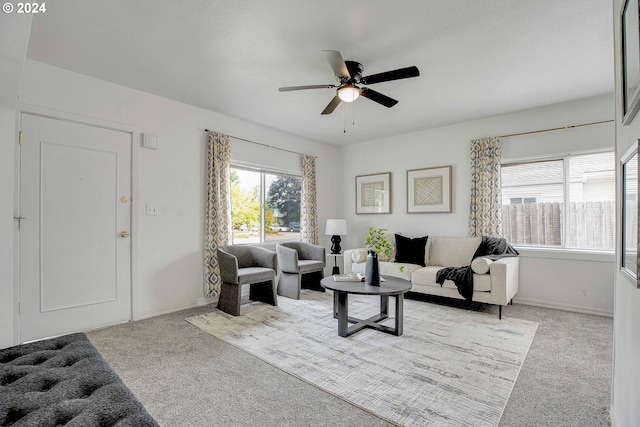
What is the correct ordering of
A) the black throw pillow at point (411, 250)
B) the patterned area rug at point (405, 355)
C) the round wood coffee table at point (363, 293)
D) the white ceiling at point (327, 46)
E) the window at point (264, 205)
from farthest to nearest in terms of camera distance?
the window at point (264, 205) → the black throw pillow at point (411, 250) → the round wood coffee table at point (363, 293) → the white ceiling at point (327, 46) → the patterned area rug at point (405, 355)

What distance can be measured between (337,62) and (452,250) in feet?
10.4

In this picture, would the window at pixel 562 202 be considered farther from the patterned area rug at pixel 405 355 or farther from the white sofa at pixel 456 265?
the patterned area rug at pixel 405 355

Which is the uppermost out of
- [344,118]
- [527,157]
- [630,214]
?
[344,118]

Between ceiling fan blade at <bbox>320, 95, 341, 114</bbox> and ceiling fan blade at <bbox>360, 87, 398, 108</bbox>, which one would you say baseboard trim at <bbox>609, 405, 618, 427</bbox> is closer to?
ceiling fan blade at <bbox>360, 87, 398, 108</bbox>

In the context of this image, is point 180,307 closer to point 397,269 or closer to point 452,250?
point 397,269

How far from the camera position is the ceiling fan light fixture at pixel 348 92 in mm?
2752

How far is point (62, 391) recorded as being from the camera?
1088 mm

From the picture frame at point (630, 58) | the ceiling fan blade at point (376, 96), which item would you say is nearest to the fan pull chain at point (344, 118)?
the ceiling fan blade at point (376, 96)

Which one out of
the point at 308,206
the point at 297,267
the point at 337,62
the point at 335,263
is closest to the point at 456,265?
the point at 335,263

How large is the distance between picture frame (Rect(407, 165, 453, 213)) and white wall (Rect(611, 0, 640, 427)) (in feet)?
10.2

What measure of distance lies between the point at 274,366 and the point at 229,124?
3.29 metres

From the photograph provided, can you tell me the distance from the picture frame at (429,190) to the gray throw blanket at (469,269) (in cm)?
87

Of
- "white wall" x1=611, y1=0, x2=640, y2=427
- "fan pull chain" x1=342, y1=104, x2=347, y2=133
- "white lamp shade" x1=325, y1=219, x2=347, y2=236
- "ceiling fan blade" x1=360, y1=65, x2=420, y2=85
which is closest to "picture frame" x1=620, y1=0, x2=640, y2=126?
"white wall" x1=611, y1=0, x2=640, y2=427

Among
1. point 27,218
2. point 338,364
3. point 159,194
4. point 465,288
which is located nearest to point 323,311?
point 338,364
